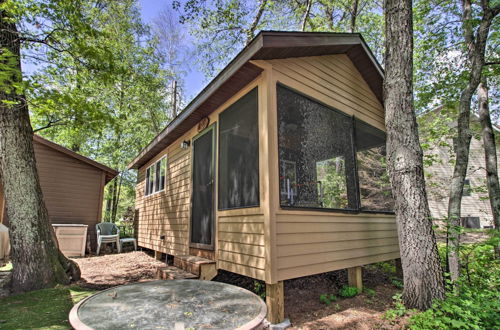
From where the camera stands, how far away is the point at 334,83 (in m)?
4.59

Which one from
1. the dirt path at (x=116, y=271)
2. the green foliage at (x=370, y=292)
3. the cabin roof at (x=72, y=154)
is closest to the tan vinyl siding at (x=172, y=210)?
the dirt path at (x=116, y=271)

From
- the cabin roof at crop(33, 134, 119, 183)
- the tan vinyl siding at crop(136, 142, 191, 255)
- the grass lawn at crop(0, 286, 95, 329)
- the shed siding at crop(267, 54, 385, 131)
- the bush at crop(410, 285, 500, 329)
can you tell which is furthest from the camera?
the cabin roof at crop(33, 134, 119, 183)

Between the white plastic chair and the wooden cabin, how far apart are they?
11.6 feet

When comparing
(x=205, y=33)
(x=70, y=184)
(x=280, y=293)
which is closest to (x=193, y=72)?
(x=205, y=33)

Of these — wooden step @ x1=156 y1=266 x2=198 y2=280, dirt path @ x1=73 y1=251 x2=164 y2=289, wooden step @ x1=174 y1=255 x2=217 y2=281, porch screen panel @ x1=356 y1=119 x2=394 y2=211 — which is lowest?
dirt path @ x1=73 y1=251 x2=164 y2=289

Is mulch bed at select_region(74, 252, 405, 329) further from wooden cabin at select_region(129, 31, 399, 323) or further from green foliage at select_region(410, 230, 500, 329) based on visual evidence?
wooden cabin at select_region(129, 31, 399, 323)

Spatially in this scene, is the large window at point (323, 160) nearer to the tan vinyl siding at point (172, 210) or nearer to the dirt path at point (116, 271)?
the tan vinyl siding at point (172, 210)

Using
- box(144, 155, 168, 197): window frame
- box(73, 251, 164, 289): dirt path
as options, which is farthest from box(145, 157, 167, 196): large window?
box(73, 251, 164, 289): dirt path

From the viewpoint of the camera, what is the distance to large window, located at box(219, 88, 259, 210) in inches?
141

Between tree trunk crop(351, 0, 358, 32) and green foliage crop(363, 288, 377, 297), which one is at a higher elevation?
tree trunk crop(351, 0, 358, 32)

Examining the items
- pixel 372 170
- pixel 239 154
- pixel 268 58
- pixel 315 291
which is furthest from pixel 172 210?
pixel 372 170

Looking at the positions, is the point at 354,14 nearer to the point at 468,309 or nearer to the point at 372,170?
the point at 372,170

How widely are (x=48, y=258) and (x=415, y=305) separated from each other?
5051mm

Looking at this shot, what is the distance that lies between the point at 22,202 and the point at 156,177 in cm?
381
